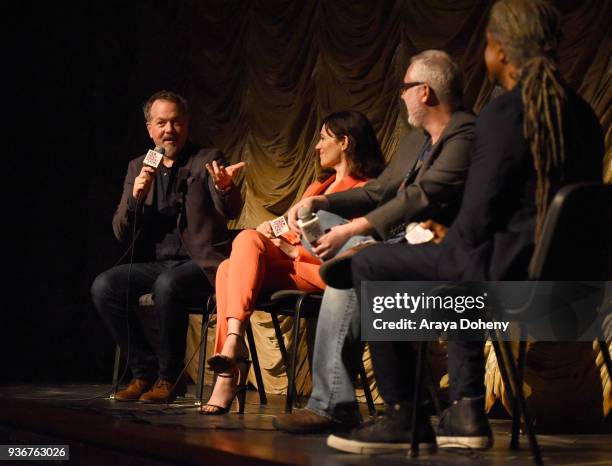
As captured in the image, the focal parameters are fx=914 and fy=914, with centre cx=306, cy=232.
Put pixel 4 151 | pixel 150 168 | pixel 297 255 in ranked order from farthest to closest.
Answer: pixel 4 151 → pixel 150 168 → pixel 297 255

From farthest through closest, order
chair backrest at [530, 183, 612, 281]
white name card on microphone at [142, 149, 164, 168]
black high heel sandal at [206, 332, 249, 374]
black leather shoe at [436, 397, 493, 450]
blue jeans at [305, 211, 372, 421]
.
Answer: white name card on microphone at [142, 149, 164, 168]
black high heel sandal at [206, 332, 249, 374]
blue jeans at [305, 211, 372, 421]
black leather shoe at [436, 397, 493, 450]
chair backrest at [530, 183, 612, 281]

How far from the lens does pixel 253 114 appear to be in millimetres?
5508

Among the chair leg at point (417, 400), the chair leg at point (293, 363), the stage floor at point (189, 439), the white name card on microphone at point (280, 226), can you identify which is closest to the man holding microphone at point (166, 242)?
the stage floor at point (189, 439)

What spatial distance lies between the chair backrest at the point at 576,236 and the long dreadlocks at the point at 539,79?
66 millimetres

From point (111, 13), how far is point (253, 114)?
144 centimetres

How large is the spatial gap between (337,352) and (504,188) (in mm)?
736

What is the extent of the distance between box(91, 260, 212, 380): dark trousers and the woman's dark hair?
2.66ft

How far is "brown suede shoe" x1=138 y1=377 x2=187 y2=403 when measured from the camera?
3.58 meters

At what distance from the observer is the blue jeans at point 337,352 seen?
2572 mm

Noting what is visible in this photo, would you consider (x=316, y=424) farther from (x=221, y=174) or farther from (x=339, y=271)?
(x=221, y=174)

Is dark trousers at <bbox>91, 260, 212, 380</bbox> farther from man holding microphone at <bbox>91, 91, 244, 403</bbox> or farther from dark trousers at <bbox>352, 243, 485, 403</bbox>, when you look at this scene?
dark trousers at <bbox>352, 243, 485, 403</bbox>

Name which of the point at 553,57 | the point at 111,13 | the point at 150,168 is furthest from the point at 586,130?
the point at 111,13

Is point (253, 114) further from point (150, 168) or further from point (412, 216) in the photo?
point (412, 216)

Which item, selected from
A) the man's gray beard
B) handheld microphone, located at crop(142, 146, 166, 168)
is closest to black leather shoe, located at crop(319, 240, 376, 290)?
the man's gray beard
